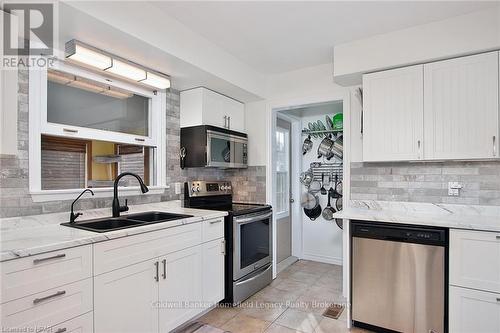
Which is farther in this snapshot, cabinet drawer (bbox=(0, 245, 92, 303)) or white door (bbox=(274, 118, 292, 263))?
white door (bbox=(274, 118, 292, 263))

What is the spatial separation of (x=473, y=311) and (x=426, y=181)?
1092 millimetres

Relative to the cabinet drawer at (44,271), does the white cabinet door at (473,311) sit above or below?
below

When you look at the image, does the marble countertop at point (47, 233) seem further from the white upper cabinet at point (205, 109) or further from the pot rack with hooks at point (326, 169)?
the pot rack with hooks at point (326, 169)

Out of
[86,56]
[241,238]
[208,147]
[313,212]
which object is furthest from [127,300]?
[313,212]

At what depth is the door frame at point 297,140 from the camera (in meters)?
3.00

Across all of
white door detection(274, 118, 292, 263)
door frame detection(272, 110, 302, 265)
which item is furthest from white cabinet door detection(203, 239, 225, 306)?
door frame detection(272, 110, 302, 265)

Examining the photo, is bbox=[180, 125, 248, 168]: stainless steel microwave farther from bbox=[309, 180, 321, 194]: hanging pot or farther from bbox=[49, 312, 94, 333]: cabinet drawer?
bbox=[49, 312, 94, 333]: cabinet drawer

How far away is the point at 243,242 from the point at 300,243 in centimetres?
175

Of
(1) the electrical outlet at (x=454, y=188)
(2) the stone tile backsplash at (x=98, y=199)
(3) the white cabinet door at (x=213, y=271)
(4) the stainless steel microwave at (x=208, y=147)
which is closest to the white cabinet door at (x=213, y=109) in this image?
(4) the stainless steel microwave at (x=208, y=147)

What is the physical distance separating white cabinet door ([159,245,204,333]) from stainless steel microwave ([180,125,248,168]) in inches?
37.9

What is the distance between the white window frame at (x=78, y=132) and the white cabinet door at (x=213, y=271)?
80 centimetres

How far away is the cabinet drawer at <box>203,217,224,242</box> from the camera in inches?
97.8

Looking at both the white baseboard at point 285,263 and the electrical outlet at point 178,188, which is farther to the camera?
the white baseboard at point 285,263

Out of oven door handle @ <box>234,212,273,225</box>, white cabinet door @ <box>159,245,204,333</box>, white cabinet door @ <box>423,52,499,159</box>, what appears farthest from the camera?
oven door handle @ <box>234,212,273,225</box>
